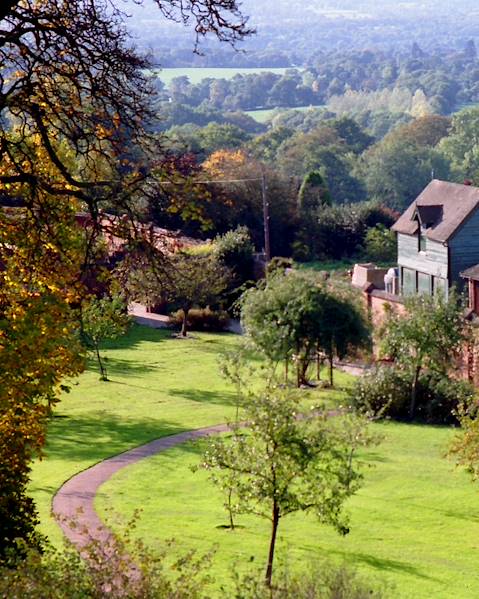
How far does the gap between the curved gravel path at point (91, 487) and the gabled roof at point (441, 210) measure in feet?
59.2

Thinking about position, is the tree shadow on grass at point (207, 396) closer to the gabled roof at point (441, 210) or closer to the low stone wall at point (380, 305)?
the low stone wall at point (380, 305)

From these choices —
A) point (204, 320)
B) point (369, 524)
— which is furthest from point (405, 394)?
point (204, 320)

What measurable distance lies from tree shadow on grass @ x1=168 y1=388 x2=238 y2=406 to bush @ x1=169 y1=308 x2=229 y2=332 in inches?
506

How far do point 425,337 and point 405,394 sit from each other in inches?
71.3

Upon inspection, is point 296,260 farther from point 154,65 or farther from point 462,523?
point 154,65

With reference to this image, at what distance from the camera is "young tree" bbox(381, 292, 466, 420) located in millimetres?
35594

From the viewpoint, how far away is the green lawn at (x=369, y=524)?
62.7ft

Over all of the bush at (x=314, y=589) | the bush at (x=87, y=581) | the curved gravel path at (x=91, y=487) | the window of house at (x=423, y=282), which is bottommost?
the curved gravel path at (x=91, y=487)

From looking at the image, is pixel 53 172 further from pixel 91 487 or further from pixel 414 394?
pixel 414 394

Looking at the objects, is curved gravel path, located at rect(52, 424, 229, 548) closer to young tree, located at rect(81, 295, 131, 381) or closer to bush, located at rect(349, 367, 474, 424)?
young tree, located at rect(81, 295, 131, 381)

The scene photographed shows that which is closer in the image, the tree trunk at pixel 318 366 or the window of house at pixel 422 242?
the tree trunk at pixel 318 366

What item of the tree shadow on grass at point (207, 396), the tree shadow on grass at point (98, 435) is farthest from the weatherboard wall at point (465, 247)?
the tree shadow on grass at point (98, 435)

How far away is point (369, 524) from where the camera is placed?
884 inches

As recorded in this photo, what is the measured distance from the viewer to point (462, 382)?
35625mm
